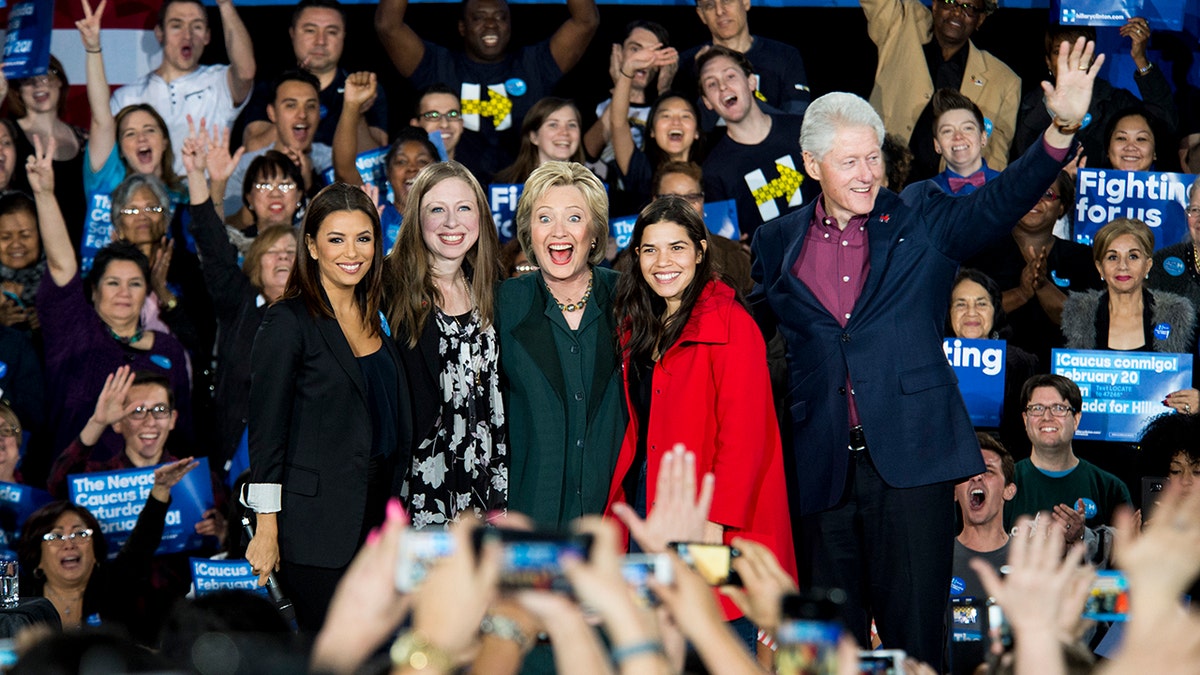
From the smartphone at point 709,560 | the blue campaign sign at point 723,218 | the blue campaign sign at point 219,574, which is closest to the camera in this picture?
the smartphone at point 709,560

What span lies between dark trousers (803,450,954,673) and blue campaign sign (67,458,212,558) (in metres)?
2.76

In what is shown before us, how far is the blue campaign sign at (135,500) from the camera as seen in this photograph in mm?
5398

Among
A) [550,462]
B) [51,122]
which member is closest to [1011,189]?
[550,462]

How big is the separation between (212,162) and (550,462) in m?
3.14

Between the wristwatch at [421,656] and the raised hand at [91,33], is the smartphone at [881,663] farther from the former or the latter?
the raised hand at [91,33]

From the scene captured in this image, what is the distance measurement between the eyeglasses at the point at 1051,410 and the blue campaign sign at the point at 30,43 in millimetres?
4453

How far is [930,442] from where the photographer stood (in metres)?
3.63

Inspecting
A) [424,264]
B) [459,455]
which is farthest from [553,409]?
[424,264]

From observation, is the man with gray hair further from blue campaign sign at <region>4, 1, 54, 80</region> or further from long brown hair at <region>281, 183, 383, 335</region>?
blue campaign sign at <region>4, 1, 54, 80</region>

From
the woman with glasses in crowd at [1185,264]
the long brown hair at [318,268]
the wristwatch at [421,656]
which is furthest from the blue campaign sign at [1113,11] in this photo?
the wristwatch at [421,656]

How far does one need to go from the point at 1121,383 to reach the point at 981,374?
0.53 m

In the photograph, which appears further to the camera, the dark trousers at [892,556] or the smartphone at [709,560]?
the dark trousers at [892,556]

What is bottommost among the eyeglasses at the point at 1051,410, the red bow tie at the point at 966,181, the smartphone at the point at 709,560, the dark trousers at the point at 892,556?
the dark trousers at the point at 892,556

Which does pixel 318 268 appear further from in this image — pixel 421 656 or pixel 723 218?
pixel 723 218
